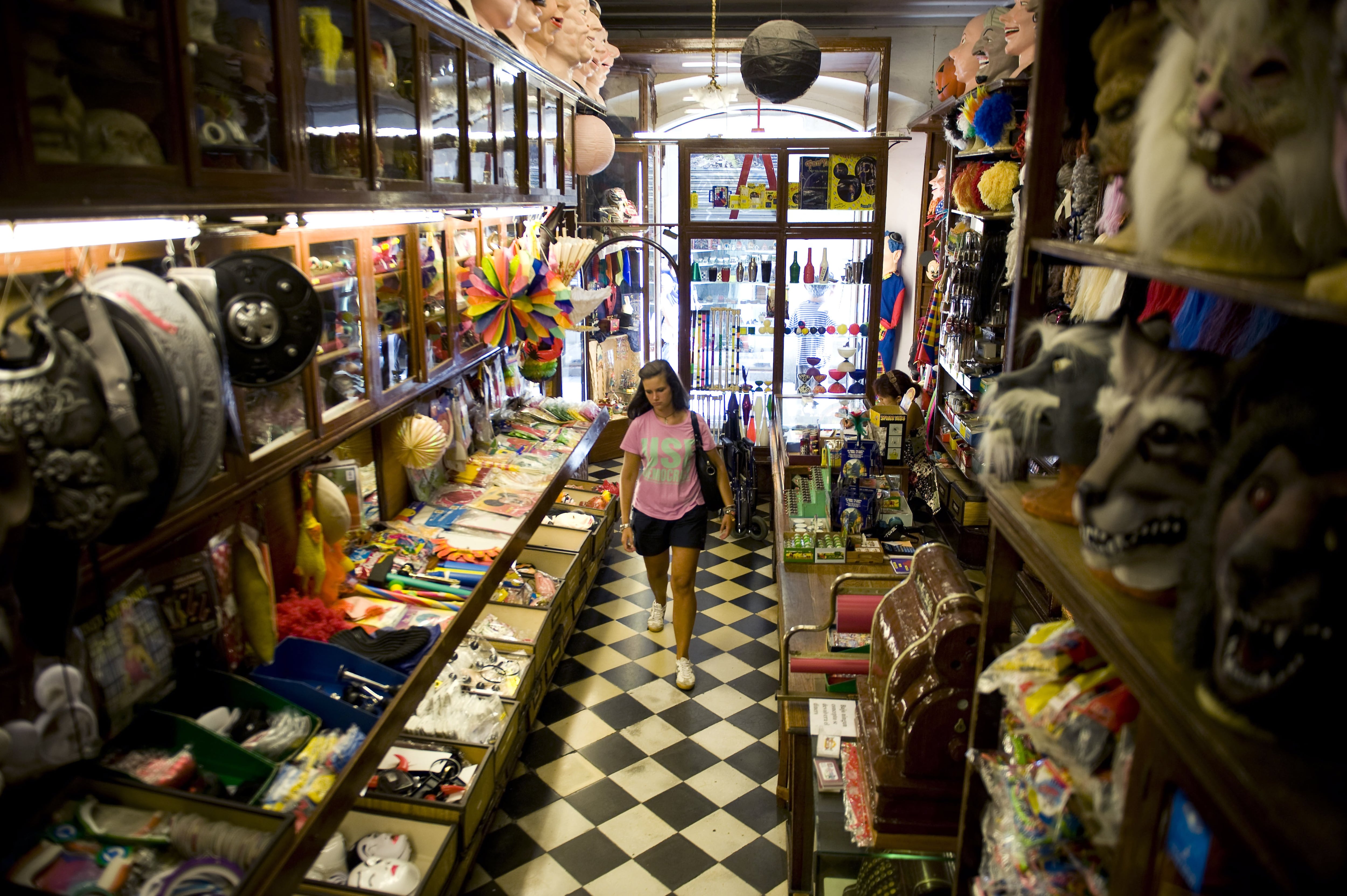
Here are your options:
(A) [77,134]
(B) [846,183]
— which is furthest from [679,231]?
(A) [77,134]

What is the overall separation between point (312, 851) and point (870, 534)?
3185mm

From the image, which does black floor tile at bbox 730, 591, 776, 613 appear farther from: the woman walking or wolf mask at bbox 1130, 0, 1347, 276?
wolf mask at bbox 1130, 0, 1347, 276

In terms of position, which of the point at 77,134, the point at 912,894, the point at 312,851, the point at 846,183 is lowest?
the point at 912,894

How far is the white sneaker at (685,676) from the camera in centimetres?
463

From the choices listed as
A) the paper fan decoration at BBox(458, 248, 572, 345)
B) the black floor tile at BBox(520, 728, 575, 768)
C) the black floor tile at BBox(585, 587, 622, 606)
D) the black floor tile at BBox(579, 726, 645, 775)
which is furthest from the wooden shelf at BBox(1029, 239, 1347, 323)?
the black floor tile at BBox(585, 587, 622, 606)

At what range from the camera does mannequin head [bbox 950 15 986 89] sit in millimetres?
5672

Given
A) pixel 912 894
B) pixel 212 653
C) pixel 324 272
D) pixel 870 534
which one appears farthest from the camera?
pixel 870 534

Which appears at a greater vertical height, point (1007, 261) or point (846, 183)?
point (846, 183)

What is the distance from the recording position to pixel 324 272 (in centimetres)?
295

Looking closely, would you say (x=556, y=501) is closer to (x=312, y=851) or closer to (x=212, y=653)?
(x=212, y=653)

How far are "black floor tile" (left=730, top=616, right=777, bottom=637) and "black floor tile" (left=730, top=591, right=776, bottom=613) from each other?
9 cm

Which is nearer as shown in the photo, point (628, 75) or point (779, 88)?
point (779, 88)

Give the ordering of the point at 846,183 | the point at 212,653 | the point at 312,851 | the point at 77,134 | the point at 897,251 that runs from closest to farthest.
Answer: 1. the point at 77,134
2. the point at 312,851
3. the point at 212,653
4. the point at 846,183
5. the point at 897,251

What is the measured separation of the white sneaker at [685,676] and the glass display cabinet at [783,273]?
2.65 metres
